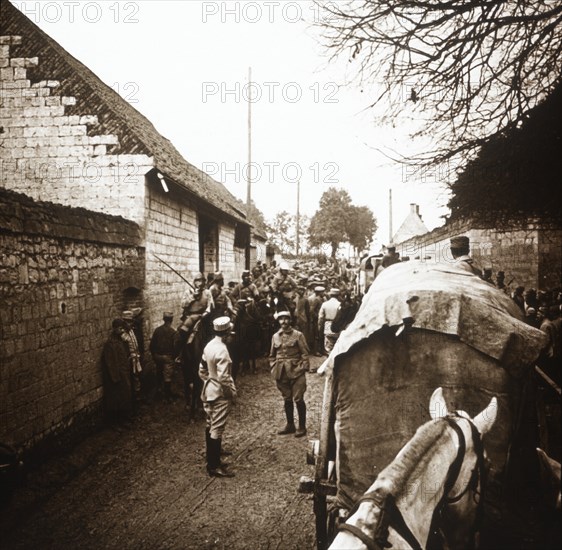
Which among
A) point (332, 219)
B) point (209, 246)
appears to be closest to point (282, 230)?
point (332, 219)

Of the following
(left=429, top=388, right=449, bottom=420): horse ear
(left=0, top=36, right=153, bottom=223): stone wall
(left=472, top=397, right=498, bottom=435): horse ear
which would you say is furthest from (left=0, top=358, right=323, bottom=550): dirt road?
(left=0, top=36, right=153, bottom=223): stone wall

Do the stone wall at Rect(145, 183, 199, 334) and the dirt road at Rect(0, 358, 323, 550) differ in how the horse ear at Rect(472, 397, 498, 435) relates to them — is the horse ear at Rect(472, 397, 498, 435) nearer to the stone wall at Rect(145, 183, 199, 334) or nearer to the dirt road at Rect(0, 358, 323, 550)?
the dirt road at Rect(0, 358, 323, 550)

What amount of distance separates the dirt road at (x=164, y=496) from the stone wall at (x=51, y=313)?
713 mm

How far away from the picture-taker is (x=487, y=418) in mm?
2609

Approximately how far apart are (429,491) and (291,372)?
16.8 feet

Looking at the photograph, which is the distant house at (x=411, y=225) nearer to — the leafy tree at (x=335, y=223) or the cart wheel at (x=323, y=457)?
the leafy tree at (x=335, y=223)

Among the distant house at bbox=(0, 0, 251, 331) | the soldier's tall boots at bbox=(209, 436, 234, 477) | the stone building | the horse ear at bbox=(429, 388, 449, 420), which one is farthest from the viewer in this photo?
the stone building

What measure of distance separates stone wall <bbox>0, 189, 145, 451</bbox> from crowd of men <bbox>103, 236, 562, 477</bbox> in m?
0.46

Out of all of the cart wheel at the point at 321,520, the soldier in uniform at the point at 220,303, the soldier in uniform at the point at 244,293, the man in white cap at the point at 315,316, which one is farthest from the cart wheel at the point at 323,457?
the man in white cap at the point at 315,316

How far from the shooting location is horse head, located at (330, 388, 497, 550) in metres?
1.65

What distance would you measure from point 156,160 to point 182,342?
4.50 m

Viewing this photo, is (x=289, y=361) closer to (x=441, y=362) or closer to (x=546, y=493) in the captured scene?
(x=441, y=362)

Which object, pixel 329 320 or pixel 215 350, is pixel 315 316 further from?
pixel 215 350

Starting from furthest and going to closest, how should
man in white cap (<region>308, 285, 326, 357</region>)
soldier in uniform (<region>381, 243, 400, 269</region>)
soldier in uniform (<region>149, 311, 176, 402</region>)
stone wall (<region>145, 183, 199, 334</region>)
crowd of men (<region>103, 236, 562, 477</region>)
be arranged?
man in white cap (<region>308, 285, 326, 357</region>), stone wall (<region>145, 183, 199, 334</region>), soldier in uniform (<region>149, 311, 176, 402</region>), soldier in uniform (<region>381, 243, 400, 269</region>), crowd of men (<region>103, 236, 562, 477</region>)
